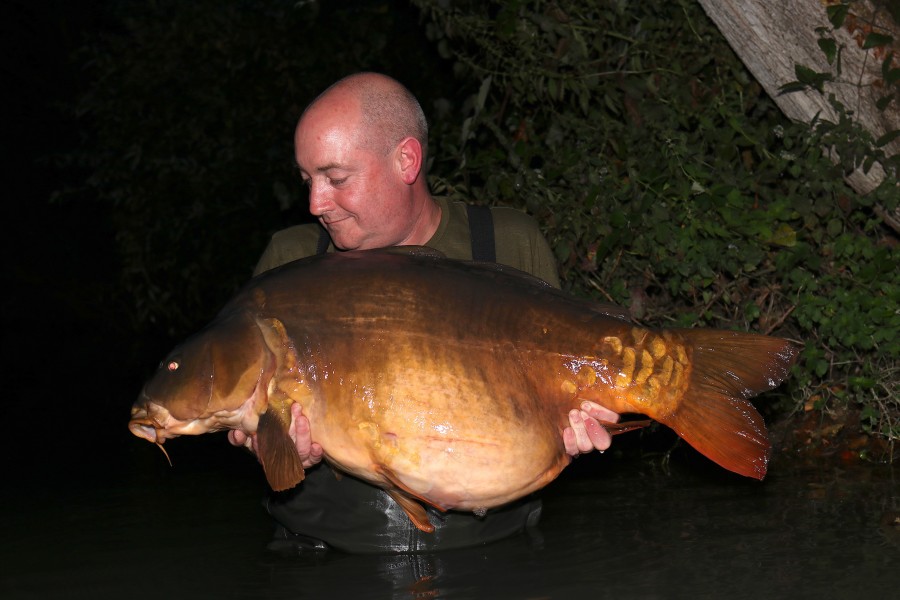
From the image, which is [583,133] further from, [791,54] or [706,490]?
[706,490]

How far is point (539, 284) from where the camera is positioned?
8.93 feet

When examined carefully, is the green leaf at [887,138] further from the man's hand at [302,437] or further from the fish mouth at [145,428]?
the fish mouth at [145,428]

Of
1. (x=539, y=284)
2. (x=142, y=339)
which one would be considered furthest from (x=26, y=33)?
(x=539, y=284)

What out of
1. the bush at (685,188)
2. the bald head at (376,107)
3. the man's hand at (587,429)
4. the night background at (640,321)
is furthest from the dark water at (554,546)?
the bald head at (376,107)

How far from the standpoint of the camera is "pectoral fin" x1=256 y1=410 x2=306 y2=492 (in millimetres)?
2551

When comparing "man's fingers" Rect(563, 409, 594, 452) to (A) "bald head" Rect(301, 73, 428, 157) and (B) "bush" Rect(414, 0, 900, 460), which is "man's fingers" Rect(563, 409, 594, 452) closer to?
(A) "bald head" Rect(301, 73, 428, 157)

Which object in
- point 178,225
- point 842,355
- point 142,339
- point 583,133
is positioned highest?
point 583,133

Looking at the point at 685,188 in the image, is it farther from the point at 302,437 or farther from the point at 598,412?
the point at 302,437

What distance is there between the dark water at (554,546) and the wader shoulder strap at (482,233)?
0.88 meters

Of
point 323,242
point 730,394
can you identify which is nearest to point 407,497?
point 730,394

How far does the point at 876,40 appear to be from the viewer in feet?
13.4

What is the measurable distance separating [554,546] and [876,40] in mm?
2193

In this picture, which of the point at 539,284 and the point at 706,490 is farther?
the point at 706,490

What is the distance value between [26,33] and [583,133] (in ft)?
42.9
